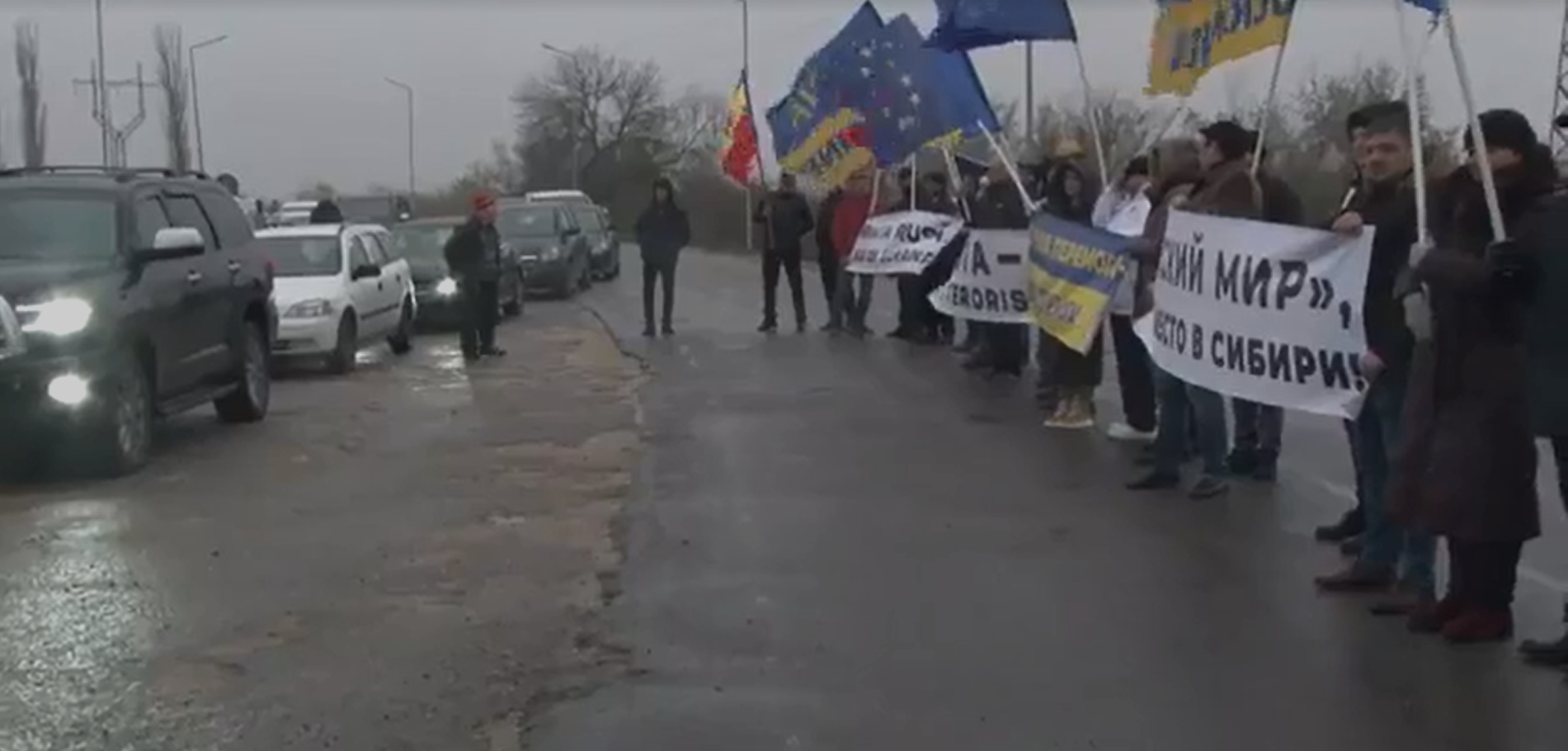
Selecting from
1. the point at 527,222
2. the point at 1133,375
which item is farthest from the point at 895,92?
the point at 527,222

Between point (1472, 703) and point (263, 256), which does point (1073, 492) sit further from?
point (263, 256)

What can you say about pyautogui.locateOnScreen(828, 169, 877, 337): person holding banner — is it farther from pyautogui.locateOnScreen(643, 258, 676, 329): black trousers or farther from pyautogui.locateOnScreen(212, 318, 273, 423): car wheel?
pyautogui.locateOnScreen(212, 318, 273, 423): car wheel

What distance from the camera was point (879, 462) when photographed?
12344 mm

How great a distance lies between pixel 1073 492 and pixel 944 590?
270 cm

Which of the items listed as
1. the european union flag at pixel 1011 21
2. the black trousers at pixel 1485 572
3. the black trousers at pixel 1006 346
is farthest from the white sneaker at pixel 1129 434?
the black trousers at pixel 1485 572

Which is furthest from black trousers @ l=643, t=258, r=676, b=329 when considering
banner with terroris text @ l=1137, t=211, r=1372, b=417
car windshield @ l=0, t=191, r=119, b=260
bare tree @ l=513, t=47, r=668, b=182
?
bare tree @ l=513, t=47, r=668, b=182

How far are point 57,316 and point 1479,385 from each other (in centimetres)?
808

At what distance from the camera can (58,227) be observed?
13.2 metres

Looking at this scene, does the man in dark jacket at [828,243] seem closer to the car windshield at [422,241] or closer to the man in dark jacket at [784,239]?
the man in dark jacket at [784,239]

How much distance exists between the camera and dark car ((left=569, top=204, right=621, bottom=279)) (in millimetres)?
41341

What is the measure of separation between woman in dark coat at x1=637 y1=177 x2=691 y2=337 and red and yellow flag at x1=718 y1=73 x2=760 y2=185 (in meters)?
4.95

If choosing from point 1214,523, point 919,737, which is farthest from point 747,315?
point 919,737

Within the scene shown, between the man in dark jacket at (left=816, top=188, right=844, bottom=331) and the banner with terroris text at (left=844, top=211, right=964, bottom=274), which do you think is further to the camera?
the man in dark jacket at (left=816, top=188, right=844, bottom=331)

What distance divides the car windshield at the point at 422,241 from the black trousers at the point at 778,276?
16.1ft
